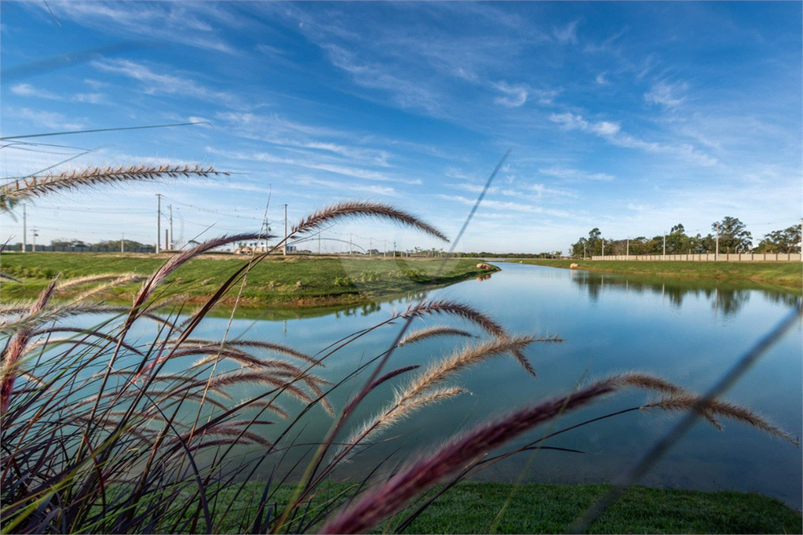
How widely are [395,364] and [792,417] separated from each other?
250 inches

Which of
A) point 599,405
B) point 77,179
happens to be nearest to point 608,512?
point 599,405

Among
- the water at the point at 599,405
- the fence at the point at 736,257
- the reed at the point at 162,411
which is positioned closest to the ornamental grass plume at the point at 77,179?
the reed at the point at 162,411

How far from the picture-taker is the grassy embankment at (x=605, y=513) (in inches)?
110

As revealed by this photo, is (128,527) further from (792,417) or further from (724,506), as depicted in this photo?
(792,417)

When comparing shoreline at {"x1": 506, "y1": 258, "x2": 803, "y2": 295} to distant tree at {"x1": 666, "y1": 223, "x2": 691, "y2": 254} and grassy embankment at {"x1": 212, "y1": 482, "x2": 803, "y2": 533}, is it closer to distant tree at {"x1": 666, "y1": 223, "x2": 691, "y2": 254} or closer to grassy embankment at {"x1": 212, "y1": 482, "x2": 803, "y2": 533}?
distant tree at {"x1": 666, "y1": 223, "x2": 691, "y2": 254}

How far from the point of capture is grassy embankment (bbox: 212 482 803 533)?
9.18 ft

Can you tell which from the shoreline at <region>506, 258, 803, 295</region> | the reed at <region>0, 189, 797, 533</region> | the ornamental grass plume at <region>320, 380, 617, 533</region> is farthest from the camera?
the shoreline at <region>506, 258, 803, 295</region>

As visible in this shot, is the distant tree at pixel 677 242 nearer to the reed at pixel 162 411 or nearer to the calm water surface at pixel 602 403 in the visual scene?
the calm water surface at pixel 602 403

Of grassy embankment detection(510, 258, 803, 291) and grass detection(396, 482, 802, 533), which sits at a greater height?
grassy embankment detection(510, 258, 803, 291)

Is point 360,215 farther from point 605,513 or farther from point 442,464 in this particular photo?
point 605,513

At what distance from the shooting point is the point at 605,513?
324cm

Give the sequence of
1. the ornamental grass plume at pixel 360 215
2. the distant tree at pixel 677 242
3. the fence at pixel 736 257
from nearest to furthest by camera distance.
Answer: the ornamental grass plume at pixel 360 215 → the fence at pixel 736 257 → the distant tree at pixel 677 242

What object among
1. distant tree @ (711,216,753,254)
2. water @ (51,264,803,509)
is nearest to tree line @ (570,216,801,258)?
distant tree @ (711,216,753,254)

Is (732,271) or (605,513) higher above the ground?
(732,271)
